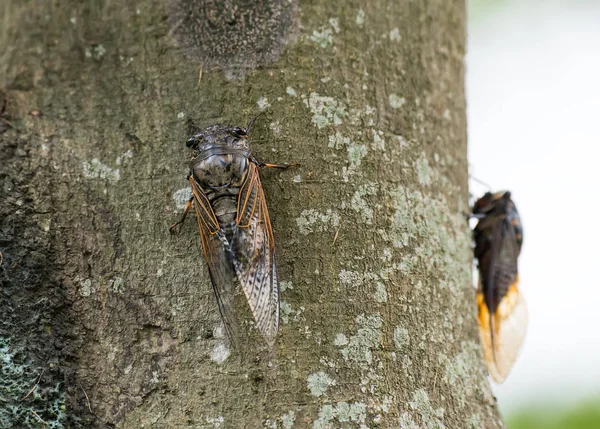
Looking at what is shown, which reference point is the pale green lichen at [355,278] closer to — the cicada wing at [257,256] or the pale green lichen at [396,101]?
the cicada wing at [257,256]

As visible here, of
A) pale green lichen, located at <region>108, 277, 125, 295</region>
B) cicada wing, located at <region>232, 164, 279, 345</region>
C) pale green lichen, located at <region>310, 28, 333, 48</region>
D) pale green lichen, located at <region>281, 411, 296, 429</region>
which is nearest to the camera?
pale green lichen, located at <region>281, 411, 296, 429</region>

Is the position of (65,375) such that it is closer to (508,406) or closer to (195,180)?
(195,180)

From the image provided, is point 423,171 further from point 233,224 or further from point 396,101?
point 233,224

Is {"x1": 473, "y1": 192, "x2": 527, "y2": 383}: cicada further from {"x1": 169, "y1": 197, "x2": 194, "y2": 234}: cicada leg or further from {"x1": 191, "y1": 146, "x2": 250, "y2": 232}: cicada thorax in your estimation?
{"x1": 169, "y1": 197, "x2": 194, "y2": 234}: cicada leg

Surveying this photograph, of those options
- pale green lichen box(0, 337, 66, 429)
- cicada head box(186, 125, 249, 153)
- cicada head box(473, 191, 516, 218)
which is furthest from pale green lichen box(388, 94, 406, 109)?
cicada head box(473, 191, 516, 218)

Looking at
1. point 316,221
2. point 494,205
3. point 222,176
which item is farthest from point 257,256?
point 494,205

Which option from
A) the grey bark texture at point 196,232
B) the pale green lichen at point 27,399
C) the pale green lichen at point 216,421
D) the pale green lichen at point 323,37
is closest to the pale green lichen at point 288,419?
the grey bark texture at point 196,232
